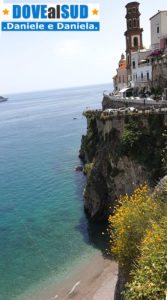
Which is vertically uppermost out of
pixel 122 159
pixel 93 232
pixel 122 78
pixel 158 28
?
pixel 158 28

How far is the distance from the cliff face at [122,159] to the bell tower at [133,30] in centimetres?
3140

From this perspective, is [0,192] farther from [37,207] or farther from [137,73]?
[137,73]

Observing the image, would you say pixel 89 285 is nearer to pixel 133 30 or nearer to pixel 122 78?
pixel 133 30

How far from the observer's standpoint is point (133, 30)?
200ft

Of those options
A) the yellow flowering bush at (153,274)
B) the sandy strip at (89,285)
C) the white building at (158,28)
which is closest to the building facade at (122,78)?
the white building at (158,28)

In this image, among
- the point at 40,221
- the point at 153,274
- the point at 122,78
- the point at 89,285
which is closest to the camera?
the point at 153,274

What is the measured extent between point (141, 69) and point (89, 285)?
44.7 meters

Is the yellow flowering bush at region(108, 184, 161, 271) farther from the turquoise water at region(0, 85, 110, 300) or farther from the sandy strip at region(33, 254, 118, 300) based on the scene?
the turquoise water at region(0, 85, 110, 300)

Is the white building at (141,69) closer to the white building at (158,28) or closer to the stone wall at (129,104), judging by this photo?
the white building at (158,28)

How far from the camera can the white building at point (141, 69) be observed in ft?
172

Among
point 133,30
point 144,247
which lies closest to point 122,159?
point 144,247

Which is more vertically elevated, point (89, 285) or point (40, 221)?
point (40, 221)

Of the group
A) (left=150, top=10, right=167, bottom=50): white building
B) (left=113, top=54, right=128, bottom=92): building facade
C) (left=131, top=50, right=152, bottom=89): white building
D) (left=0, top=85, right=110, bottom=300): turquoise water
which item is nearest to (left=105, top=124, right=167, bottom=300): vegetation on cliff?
(left=0, top=85, right=110, bottom=300): turquoise water

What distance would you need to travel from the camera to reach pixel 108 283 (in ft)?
84.6
